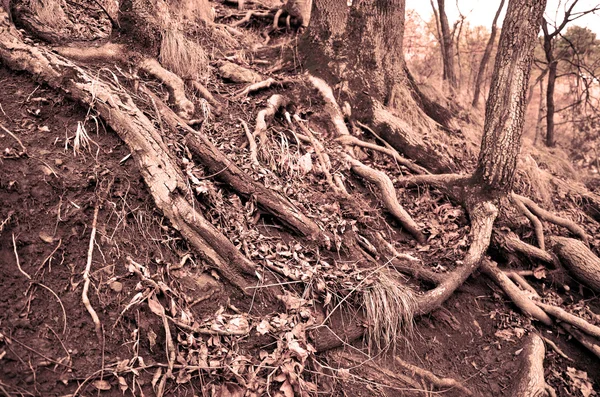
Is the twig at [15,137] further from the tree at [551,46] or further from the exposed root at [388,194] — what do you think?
the tree at [551,46]

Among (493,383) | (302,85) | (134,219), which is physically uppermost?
(302,85)

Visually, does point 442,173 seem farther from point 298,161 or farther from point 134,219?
point 134,219

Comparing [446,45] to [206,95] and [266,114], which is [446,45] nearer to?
[266,114]

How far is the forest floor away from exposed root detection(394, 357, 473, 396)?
54 mm

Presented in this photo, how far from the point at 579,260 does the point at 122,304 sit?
4.39 m

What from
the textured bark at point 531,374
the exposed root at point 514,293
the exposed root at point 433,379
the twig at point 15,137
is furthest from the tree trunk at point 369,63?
the twig at point 15,137

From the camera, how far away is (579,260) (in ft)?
15.2

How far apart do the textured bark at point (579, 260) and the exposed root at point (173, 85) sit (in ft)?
13.5

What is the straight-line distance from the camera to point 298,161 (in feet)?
15.1

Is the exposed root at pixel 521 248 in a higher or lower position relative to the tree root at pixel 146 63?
lower

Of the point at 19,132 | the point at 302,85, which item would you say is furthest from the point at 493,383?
the point at 19,132

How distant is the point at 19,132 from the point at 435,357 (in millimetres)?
3736

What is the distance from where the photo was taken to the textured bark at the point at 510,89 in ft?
13.9

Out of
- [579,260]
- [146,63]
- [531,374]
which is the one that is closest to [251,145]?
[146,63]
